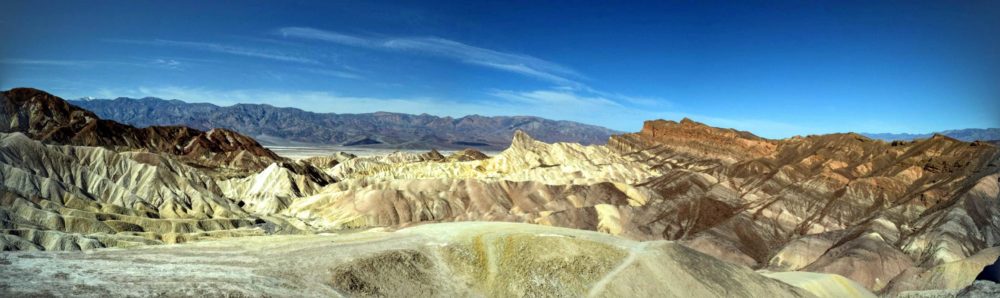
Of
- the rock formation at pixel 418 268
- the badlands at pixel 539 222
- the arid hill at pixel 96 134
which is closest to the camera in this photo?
the rock formation at pixel 418 268

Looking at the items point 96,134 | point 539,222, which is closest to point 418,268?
point 539,222

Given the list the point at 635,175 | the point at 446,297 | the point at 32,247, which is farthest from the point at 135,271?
the point at 635,175

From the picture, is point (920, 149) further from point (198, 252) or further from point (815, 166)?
point (198, 252)

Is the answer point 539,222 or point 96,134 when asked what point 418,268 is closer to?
point 539,222

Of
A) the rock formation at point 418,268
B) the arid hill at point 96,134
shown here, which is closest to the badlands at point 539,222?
the rock formation at point 418,268

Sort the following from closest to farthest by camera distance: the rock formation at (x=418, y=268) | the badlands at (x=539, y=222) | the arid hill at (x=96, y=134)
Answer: the rock formation at (x=418, y=268) < the badlands at (x=539, y=222) < the arid hill at (x=96, y=134)

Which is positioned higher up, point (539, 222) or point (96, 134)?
point (96, 134)

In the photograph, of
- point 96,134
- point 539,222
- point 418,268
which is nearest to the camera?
point 418,268

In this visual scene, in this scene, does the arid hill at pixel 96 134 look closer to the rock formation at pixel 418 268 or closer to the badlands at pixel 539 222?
the badlands at pixel 539 222

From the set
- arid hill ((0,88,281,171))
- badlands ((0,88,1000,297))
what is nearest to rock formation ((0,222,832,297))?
badlands ((0,88,1000,297))
